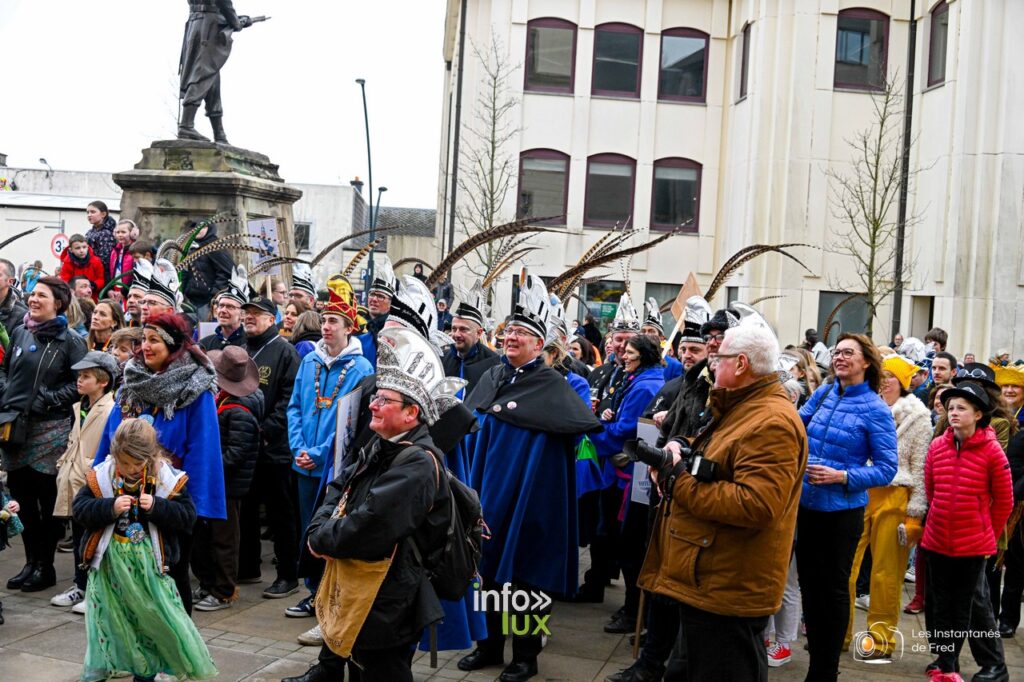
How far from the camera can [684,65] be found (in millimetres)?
29062

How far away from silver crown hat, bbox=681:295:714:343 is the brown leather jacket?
2.60 m

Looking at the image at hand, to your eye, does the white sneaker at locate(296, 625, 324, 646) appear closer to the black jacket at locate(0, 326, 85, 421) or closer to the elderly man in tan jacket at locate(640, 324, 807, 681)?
the black jacket at locate(0, 326, 85, 421)

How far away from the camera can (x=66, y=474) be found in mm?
7961

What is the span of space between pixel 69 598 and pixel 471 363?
3.18 m

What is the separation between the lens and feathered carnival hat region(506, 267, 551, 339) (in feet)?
23.4

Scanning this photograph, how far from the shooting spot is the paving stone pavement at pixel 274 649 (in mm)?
6586

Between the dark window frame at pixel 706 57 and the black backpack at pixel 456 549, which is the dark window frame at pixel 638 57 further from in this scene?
the black backpack at pixel 456 549

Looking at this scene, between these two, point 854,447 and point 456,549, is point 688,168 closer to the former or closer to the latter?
point 854,447

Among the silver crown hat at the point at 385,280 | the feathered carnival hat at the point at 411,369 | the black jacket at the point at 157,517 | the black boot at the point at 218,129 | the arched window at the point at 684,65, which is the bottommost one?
the black jacket at the point at 157,517

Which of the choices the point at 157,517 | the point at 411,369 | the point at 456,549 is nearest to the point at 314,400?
the point at 157,517

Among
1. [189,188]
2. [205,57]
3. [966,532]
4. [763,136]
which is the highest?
[763,136]

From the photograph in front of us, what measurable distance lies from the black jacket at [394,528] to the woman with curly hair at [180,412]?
1.75 meters

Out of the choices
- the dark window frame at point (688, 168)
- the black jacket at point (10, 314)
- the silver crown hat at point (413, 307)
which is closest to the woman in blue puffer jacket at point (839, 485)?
the silver crown hat at point (413, 307)

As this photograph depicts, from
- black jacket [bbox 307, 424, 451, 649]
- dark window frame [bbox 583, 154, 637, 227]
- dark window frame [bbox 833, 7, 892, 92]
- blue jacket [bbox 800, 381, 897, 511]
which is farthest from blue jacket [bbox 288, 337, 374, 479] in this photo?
dark window frame [bbox 833, 7, 892, 92]
